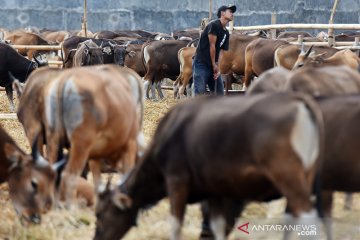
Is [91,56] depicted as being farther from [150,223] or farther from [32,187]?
[150,223]

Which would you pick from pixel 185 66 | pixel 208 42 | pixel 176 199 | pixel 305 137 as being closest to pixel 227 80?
pixel 185 66

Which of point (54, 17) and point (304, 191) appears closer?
point (304, 191)

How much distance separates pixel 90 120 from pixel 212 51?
642 cm

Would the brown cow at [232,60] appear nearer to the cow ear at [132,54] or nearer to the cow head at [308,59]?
the cow ear at [132,54]

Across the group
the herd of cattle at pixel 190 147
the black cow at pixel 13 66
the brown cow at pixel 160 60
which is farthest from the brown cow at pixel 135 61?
the herd of cattle at pixel 190 147

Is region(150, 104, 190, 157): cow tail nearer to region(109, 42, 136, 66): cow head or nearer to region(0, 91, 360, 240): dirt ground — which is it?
region(0, 91, 360, 240): dirt ground

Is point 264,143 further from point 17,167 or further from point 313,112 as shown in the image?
point 17,167

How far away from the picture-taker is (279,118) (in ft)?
22.1

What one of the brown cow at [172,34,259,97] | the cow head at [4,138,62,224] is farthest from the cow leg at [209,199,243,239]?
the brown cow at [172,34,259,97]

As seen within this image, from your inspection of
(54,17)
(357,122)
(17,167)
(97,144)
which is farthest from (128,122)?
(54,17)

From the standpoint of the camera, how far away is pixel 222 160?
6.98 metres

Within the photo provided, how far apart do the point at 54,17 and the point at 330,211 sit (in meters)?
51.4

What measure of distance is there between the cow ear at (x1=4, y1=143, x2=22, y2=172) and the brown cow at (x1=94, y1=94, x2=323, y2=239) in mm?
1508

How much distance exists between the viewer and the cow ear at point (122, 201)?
25.3ft
